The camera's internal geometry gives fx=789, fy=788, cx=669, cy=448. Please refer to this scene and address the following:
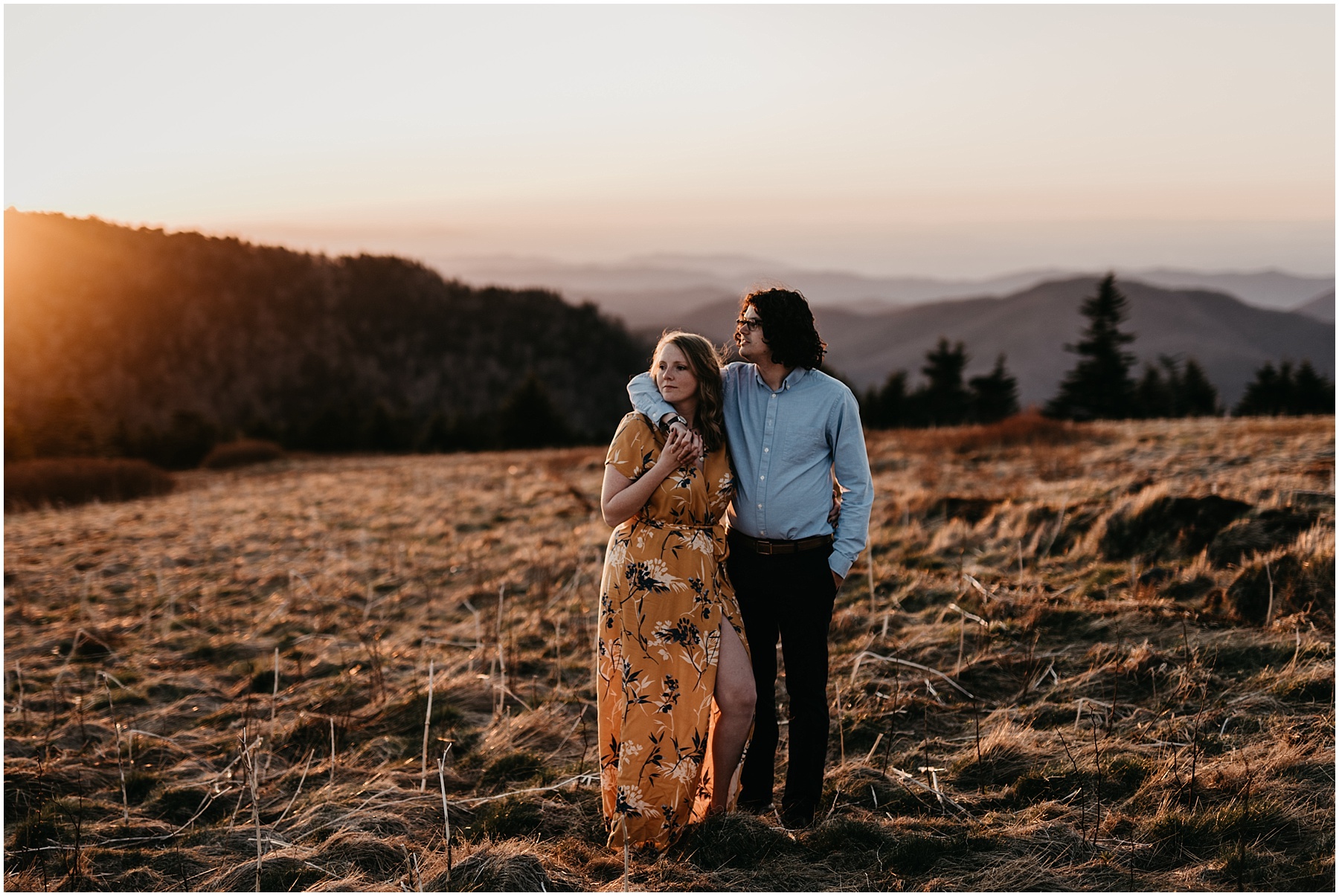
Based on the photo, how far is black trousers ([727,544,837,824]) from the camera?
3500mm

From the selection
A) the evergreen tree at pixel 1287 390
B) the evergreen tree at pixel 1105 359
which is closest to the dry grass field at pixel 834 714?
the evergreen tree at pixel 1287 390

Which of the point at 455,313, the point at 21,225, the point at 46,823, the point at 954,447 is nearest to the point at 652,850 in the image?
the point at 46,823

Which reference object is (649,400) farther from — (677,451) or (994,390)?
(994,390)

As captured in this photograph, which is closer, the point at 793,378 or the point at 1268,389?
the point at 793,378

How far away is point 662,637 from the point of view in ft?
11.2

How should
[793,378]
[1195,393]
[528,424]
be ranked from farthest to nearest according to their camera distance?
1. [1195,393]
2. [528,424]
3. [793,378]

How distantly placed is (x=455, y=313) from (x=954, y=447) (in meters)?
98.8

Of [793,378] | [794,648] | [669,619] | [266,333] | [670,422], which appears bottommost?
[794,648]

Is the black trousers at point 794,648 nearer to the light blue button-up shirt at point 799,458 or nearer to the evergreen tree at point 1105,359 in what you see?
the light blue button-up shirt at point 799,458

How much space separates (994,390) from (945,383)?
2.77 meters

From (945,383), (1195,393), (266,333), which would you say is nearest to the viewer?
(945,383)

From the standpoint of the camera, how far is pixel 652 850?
11.4 feet

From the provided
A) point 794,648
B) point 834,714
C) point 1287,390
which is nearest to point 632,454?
point 794,648

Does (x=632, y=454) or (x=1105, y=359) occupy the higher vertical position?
(x=1105, y=359)
